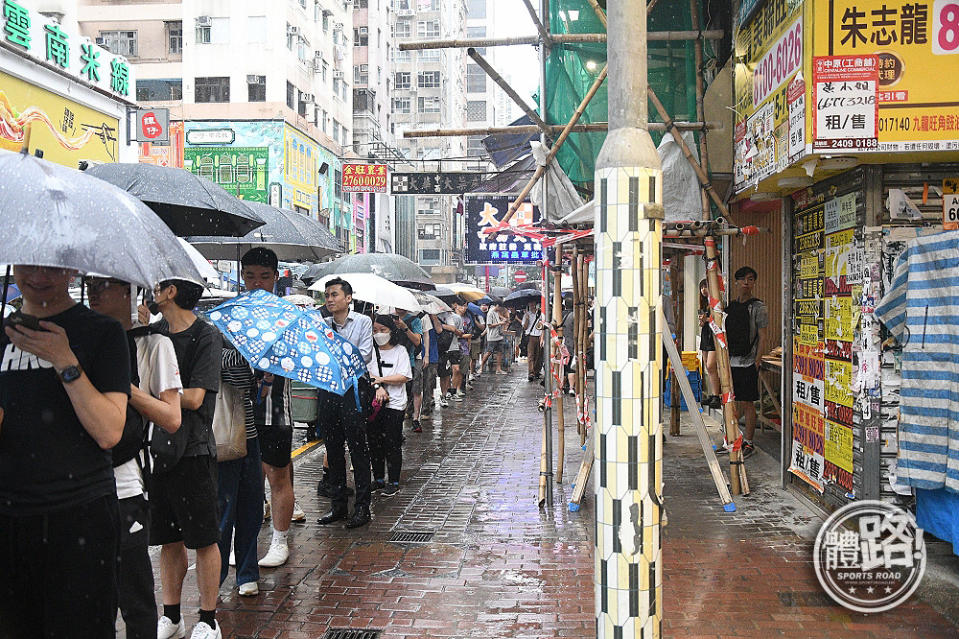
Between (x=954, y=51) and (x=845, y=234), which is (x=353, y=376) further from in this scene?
(x=954, y=51)

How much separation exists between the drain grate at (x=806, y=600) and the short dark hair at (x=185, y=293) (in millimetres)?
3883

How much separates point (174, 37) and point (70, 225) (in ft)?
120

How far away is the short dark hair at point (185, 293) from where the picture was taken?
4140 mm

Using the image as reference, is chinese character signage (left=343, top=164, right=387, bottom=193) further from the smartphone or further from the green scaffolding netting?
the smartphone

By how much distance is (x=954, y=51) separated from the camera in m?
5.14

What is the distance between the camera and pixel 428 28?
2881 inches

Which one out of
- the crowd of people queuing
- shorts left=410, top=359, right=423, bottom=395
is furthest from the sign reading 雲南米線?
the crowd of people queuing

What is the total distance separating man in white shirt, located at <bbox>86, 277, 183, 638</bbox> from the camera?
3.40 m

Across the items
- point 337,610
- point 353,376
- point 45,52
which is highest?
point 45,52

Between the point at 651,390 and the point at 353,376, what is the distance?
2580mm

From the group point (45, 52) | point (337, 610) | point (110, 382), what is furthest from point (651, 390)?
point (45, 52)

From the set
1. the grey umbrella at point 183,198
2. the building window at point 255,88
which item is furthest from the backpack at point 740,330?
the building window at point 255,88

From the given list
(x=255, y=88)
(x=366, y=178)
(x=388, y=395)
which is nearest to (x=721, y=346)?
(x=388, y=395)

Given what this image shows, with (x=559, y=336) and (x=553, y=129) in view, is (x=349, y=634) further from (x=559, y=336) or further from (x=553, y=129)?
(x=553, y=129)
